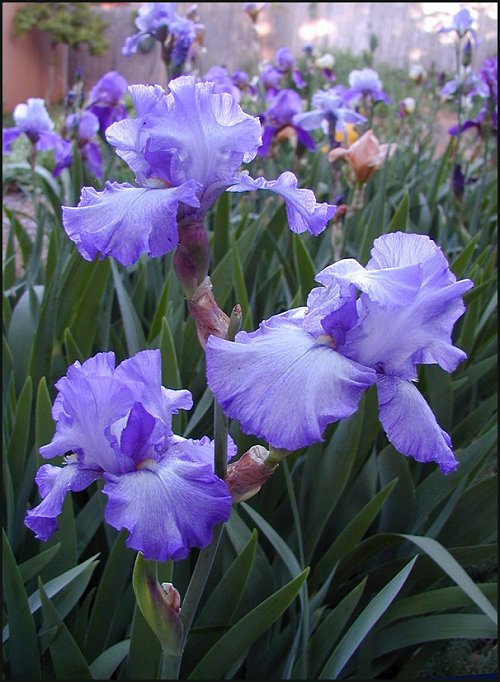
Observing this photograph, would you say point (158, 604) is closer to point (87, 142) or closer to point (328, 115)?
point (328, 115)

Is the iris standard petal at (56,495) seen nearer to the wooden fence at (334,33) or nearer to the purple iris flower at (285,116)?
the purple iris flower at (285,116)

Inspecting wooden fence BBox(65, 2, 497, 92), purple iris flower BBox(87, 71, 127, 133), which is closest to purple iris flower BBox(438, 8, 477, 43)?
purple iris flower BBox(87, 71, 127, 133)

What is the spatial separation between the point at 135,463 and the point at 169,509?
54 millimetres

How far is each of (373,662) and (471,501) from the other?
0.27 meters

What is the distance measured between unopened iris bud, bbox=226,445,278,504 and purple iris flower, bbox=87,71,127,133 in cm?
184

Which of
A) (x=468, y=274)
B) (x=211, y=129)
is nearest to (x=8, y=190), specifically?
(x=468, y=274)

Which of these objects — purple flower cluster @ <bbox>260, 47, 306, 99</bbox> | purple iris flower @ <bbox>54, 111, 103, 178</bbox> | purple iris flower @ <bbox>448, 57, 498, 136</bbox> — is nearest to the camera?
purple iris flower @ <bbox>54, 111, 103, 178</bbox>

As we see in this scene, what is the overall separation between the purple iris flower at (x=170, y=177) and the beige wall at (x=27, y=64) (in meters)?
11.0

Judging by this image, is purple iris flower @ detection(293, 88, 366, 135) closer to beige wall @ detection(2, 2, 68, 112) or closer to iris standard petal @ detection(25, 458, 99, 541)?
iris standard petal @ detection(25, 458, 99, 541)

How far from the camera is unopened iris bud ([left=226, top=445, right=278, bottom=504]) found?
0.49 meters

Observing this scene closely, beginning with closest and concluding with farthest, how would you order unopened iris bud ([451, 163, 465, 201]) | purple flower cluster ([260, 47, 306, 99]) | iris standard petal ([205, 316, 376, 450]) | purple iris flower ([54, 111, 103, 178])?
1. iris standard petal ([205, 316, 376, 450])
2. unopened iris bud ([451, 163, 465, 201])
3. purple iris flower ([54, 111, 103, 178])
4. purple flower cluster ([260, 47, 306, 99])

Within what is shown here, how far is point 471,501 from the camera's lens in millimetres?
1062

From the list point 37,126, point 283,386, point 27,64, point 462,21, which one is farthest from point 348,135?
point 27,64

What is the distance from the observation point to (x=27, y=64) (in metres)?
11.6
